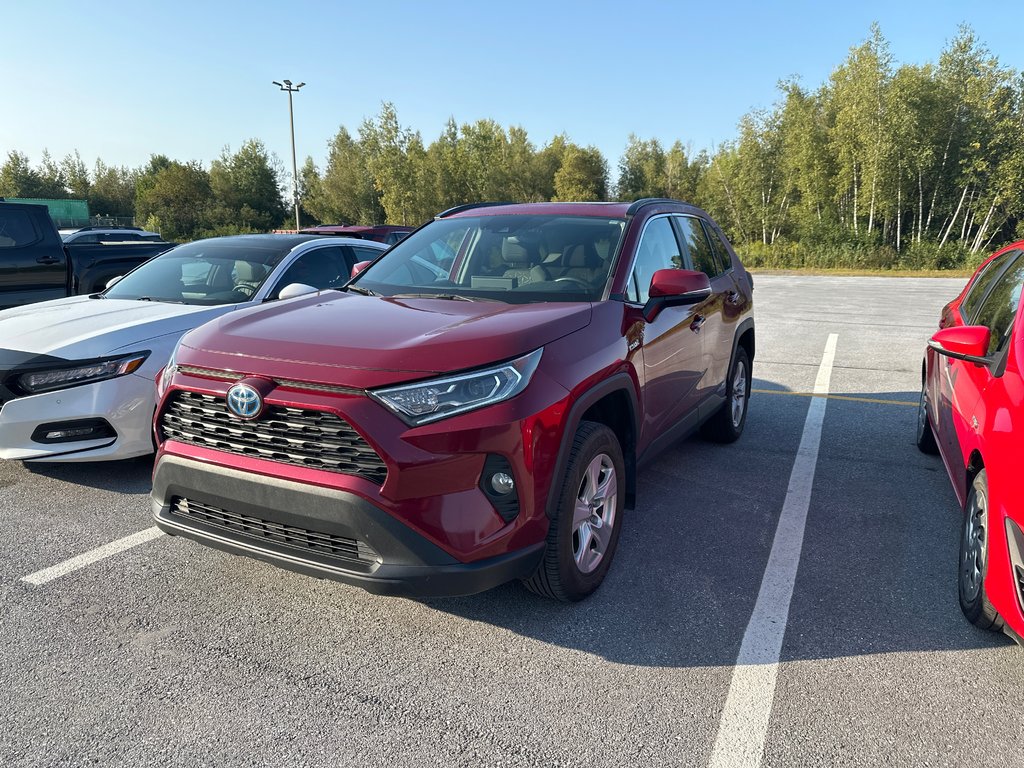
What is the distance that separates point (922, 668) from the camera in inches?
108

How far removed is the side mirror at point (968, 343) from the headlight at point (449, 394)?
2074mm

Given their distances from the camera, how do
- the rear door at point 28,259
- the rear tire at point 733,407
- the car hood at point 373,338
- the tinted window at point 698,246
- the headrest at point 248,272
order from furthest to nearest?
the rear door at point 28,259
the headrest at point 248,272
the rear tire at point 733,407
the tinted window at point 698,246
the car hood at point 373,338

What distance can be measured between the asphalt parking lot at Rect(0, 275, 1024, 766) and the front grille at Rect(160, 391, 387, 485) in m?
0.78

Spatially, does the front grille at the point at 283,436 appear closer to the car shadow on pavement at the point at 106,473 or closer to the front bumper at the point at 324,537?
the front bumper at the point at 324,537

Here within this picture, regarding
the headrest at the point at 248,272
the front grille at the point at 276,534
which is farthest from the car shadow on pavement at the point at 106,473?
the front grille at the point at 276,534

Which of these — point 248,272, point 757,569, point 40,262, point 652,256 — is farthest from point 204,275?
point 757,569

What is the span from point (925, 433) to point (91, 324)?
5.88 meters

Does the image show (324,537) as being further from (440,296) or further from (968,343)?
(968,343)

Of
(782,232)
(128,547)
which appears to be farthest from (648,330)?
(782,232)

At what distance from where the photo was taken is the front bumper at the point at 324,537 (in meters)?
2.54

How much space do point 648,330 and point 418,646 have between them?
187cm

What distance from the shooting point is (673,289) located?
3531 millimetres

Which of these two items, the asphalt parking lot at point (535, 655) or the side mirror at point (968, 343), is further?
the side mirror at point (968, 343)

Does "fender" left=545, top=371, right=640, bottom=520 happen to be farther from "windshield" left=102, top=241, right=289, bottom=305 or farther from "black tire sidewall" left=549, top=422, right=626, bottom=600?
"windshield" left=102, top=241, right=289, bottom=305
